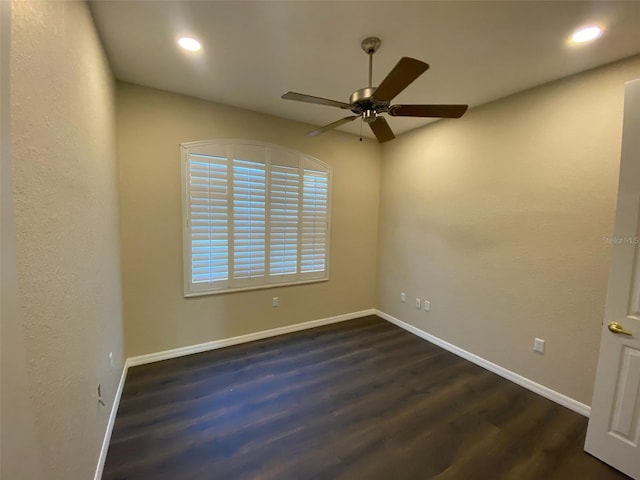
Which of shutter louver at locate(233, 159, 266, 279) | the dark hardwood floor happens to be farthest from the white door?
shutter louver at locate(233, 159, 266, 279)

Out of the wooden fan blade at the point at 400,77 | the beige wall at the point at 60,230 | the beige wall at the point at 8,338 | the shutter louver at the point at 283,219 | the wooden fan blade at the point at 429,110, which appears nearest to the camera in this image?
the beige wall at the point at 8,338

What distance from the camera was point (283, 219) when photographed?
351cm

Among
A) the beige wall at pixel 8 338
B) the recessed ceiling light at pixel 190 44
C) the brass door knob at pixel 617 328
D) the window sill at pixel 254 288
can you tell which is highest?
the recessed ceiling light at pixel 190 44

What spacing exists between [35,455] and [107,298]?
1.31 m

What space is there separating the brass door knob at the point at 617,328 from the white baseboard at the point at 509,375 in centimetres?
96

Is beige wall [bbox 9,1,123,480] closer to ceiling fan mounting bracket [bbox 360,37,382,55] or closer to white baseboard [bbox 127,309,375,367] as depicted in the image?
white baseboard [bbox 127,309,375,367]

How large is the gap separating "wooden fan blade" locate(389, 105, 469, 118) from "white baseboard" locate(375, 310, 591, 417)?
8.12ft

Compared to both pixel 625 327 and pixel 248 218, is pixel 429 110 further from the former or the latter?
pixel 248 218

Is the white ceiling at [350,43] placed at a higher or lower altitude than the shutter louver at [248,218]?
higher

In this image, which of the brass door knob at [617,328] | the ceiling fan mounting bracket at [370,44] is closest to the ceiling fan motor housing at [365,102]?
the ceiling fan mounting bracket at [370,44]

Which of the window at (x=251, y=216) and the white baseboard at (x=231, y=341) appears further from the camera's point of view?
the window at (x=251, y=216)

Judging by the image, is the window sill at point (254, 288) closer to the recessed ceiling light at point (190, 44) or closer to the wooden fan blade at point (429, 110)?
the recessed ceiling light at point (190, 44)

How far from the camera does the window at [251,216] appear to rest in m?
2.97

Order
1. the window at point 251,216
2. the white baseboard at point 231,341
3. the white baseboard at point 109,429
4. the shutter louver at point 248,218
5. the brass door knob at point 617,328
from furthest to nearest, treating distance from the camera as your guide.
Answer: the shutter louver at point 248,218, the window at point 251,216, the white baseboard at point 231,341, the brass door knob at point 617,328, the white baseboard at point 109,429
